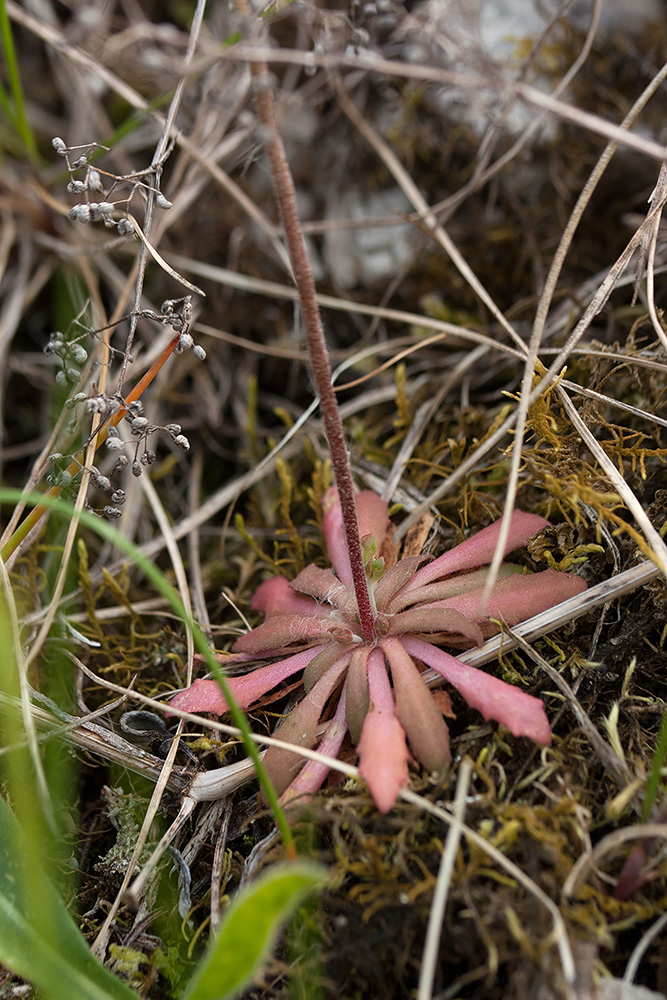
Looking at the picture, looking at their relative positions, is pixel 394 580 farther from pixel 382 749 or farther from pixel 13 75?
pixel 13 75

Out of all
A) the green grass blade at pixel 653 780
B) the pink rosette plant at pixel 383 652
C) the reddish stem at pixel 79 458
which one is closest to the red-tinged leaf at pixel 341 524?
the pink rosette plant at pixel 383 652

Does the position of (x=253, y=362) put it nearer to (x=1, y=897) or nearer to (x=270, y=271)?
(x=270, y=271)

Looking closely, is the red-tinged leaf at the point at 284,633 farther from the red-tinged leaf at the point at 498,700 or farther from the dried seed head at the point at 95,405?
the dried seed head at the point at 95,405

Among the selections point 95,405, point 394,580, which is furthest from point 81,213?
point 394,580

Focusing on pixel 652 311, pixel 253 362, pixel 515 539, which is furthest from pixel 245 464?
pixel 652 311

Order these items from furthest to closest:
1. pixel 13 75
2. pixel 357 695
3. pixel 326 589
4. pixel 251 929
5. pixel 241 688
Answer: pixel 13 75 → pixel 326 589 → pixel 241 688 → pixel 357 695 → pixel 251 929

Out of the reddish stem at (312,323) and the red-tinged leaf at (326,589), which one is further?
the red-tinged leaf at (326,589)
